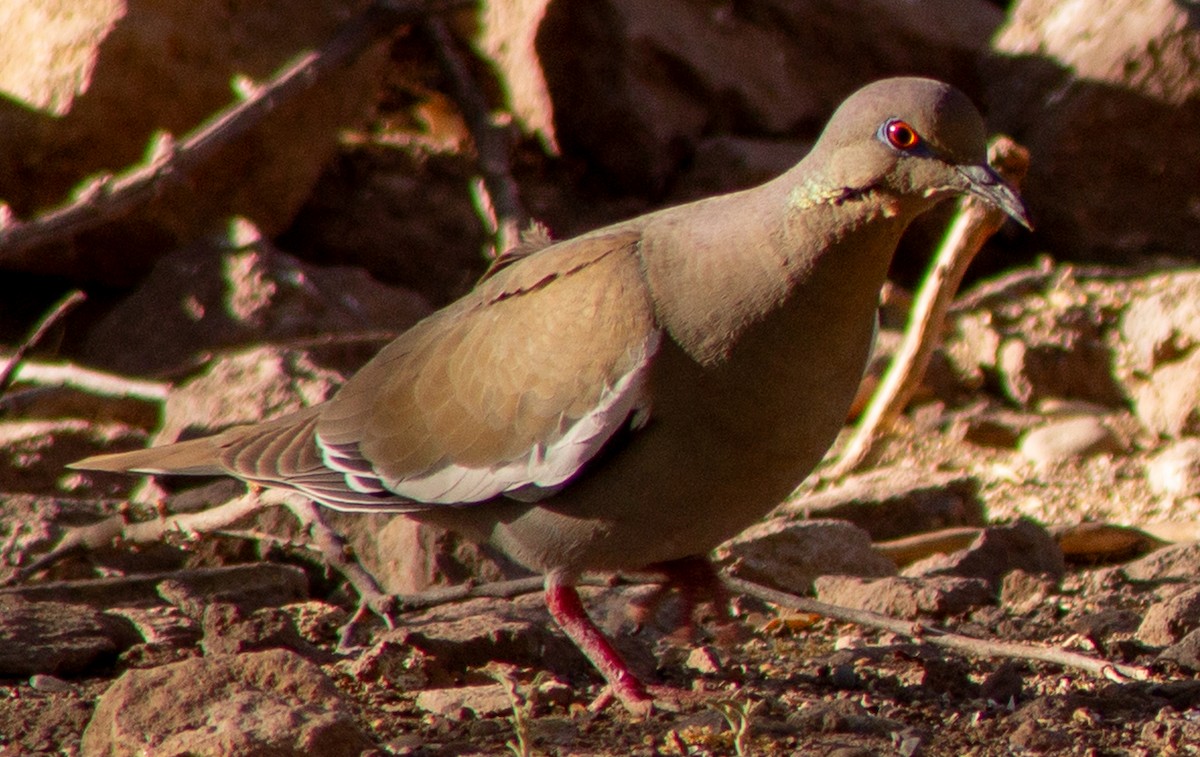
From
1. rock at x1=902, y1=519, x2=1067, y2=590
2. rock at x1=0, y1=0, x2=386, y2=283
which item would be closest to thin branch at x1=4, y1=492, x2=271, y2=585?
rock at x1=0, y1=0, x2=386, y2=283

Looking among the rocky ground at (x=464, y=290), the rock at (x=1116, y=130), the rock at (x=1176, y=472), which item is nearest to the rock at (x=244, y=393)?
the rocky ground at (x=464, y=290)

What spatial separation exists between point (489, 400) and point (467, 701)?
74 centimetres

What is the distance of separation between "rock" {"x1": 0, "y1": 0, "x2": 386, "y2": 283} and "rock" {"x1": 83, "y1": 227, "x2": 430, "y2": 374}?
0.25 metres

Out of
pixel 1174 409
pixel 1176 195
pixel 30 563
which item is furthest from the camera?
pixel 1176 195

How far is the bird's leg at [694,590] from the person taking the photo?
12.9ft

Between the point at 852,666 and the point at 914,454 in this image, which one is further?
the point at 914,454

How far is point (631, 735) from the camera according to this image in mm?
3309

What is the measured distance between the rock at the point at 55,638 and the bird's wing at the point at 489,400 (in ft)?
1.80

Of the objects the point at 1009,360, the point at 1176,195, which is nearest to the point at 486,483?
the point at 1009,360

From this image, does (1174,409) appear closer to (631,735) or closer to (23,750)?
(631,735)

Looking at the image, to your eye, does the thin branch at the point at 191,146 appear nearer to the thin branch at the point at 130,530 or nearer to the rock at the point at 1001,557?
the thin branch at the point at 130,530

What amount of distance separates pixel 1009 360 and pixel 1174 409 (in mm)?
597

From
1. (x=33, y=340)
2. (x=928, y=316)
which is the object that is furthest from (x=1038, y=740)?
(x=33, y=340)

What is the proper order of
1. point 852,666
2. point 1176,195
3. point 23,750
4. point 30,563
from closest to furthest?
point 23,750, point 852,666, point 30,563, point 1176,195
